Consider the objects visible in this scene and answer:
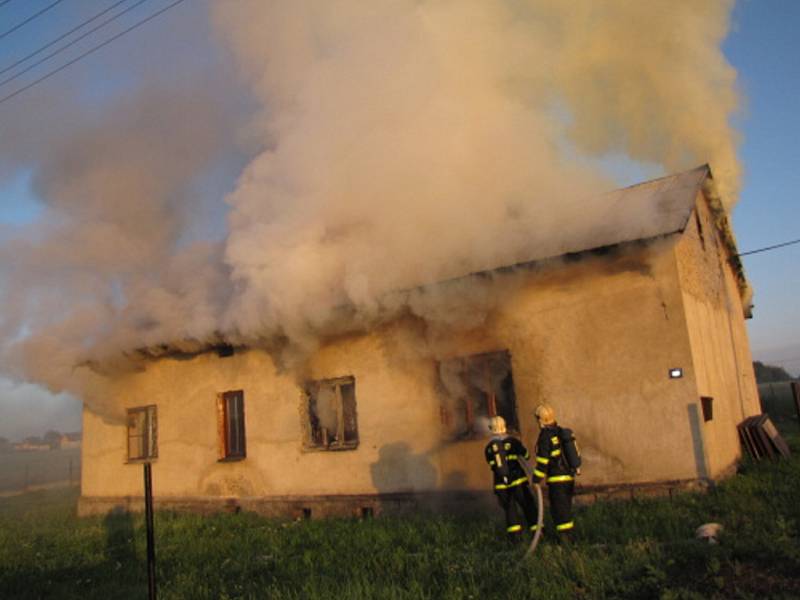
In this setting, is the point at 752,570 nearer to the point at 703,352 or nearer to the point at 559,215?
the point at 703,352

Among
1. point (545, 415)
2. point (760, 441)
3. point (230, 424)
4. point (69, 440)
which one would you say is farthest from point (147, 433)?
point (69, 440)

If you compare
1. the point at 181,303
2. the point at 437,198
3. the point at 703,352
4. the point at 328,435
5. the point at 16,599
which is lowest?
the point at 16,599

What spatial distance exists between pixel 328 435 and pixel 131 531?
3.48 meters

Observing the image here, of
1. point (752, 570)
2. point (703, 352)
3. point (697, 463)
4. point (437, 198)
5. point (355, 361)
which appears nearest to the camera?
point (752, 570)

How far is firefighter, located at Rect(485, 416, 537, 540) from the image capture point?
642 cm

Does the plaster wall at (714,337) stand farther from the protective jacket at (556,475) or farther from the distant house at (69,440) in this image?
the distant house at (69,440)

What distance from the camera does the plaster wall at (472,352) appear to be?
777 centimetres

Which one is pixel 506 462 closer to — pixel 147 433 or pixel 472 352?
pixel 472 352

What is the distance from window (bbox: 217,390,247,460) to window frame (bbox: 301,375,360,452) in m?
1.56

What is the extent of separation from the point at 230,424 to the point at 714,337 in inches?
327

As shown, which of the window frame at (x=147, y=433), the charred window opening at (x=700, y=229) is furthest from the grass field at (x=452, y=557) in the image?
the charred window opening at (x=700, y=229)

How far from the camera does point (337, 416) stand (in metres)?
10.2

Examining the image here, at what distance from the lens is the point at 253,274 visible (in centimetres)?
941

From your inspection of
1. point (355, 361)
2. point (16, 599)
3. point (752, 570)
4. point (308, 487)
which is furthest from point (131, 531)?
point (752, 570)
